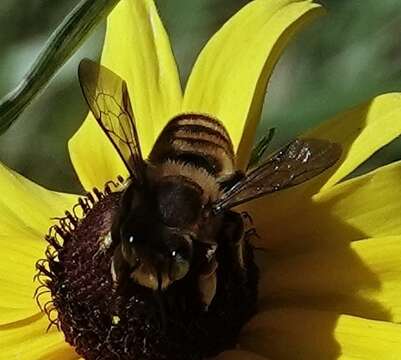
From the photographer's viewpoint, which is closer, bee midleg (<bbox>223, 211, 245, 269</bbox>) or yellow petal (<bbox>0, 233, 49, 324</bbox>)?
bee midleg (<bbox>223, 211, 245, 269</bbox>)

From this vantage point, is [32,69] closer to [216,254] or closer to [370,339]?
[216,254]

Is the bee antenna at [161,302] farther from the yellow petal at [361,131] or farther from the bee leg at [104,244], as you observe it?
the yellow petal at [361,131]

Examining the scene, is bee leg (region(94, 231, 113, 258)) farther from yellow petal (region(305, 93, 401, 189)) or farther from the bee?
yellow petal (region(305, 93, 401, 189))

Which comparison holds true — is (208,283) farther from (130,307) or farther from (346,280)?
(346,280)

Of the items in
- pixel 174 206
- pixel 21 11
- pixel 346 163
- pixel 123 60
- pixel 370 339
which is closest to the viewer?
pixel 174 206

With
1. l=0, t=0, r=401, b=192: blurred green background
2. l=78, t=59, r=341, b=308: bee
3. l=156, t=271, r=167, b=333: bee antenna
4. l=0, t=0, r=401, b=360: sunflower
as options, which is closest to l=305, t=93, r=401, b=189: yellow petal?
l=0, t=0, r=401, b=360: sunflower

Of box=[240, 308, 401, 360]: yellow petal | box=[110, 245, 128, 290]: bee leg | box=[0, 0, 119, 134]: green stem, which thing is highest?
box=[0, 0, 119, 134]: green stem

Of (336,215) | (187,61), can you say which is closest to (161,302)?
(336,215)

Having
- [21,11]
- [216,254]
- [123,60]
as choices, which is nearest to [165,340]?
[216,254]
